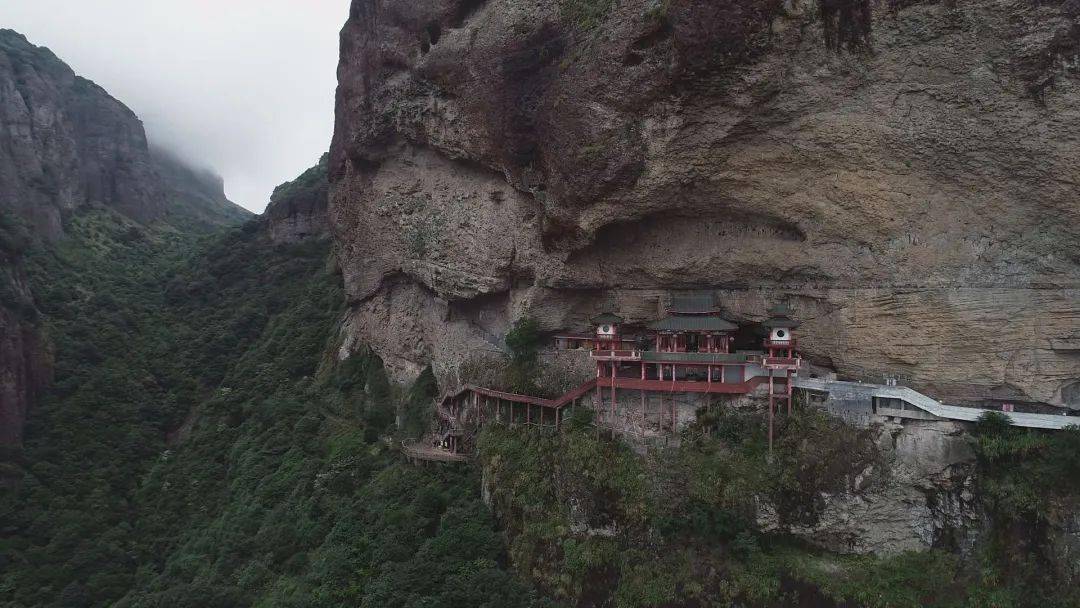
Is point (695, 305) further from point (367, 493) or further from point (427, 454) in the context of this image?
point (367, 493)

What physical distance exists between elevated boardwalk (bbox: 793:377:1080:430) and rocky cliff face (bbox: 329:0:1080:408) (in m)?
1.71

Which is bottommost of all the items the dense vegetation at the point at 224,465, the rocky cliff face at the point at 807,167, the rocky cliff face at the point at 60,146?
the dense vegetation at the point at 224,465

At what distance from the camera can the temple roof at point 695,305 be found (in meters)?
20.2

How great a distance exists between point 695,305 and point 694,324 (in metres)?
0.93

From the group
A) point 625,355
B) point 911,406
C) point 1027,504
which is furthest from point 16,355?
point 1027,504

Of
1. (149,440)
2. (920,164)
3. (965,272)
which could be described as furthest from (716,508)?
(149,440)

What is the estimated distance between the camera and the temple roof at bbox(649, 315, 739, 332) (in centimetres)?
1973

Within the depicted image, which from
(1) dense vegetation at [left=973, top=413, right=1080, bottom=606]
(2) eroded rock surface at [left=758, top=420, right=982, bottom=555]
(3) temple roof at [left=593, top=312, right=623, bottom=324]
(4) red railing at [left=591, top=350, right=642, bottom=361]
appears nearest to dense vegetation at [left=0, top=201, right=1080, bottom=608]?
(1) dense vegetation at [left=973, top=413, right=1080, bottom=606]

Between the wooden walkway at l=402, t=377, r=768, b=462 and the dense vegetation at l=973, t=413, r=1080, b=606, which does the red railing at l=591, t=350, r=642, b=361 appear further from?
the dense vegetation at l=973, t=413, r=1080, b=606

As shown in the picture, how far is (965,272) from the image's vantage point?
706 inches

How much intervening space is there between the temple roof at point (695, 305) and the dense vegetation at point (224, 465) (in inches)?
371

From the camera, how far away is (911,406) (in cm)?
1709

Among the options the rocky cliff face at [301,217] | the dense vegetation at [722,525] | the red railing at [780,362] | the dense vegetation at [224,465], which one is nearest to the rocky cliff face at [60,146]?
the dense vegetation at [224,465]

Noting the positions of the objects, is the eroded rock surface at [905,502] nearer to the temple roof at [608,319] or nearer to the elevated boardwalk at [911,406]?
the elevated boardwalk at [911,406]
